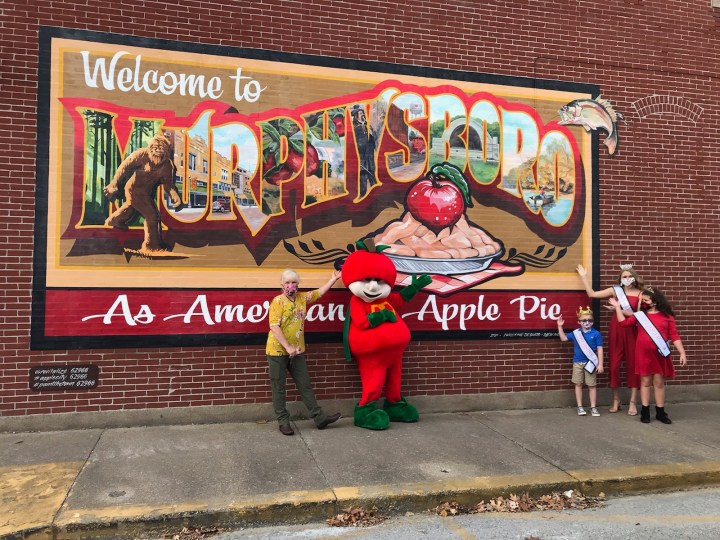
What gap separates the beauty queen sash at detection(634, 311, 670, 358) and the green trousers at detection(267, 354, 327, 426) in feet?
12.8

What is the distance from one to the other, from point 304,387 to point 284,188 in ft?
7.49

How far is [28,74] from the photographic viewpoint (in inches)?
224

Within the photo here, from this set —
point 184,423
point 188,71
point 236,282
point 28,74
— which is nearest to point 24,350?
point 184,423

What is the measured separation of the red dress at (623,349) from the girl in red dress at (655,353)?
21cm

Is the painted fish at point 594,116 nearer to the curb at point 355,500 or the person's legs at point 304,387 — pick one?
the curb at point 355,500

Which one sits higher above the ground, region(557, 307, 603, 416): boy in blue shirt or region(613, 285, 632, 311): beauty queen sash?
region(613, 285, 632, 311): beauty queen sash

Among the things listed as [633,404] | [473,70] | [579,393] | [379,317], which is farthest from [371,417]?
[473,70]

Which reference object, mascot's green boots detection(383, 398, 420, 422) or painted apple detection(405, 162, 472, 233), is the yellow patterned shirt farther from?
painted apple detection(405, 162, 472, 233)

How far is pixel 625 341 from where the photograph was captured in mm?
6906

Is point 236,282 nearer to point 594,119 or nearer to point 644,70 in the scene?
point 594,119

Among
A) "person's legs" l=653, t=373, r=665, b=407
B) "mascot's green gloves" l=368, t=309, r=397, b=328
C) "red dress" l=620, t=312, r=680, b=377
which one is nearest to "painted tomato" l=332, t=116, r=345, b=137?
"mascot's green gloves" l=368, t=309, r=397, b=328

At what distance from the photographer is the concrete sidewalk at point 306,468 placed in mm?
3947

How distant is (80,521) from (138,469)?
911 millimetres

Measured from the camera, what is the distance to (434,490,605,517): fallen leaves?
4.28 meters
